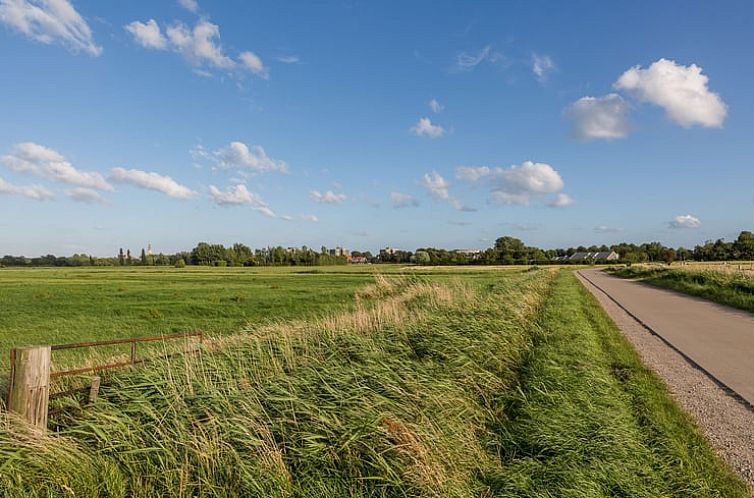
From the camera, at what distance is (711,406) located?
5.88m

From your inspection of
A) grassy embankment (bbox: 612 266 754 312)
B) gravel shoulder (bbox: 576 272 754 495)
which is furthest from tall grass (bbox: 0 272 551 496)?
grassy embankment (bbox: 612 266 754 312)

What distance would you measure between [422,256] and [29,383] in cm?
13879

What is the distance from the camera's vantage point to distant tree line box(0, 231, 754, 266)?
10838cm

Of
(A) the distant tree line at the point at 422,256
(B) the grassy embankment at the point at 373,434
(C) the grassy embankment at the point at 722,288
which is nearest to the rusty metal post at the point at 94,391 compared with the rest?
(B) the grassy embankment at the point at 373,434

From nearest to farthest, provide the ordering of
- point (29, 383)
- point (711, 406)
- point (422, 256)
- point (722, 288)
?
point (29, 383) < point (711, 406) < point (722, 288) < point (422, 256)

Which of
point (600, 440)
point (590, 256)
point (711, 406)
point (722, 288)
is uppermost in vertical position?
point (590, 256)

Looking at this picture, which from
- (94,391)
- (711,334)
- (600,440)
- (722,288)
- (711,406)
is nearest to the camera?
(600,440)

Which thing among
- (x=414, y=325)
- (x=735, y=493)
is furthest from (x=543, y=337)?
(x=735, y=493)

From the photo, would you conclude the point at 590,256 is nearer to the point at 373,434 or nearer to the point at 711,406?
the point at 711,406

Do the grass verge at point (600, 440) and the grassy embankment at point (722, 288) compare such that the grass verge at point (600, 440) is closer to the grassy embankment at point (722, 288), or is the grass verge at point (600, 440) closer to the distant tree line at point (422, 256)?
the grassy embankment at point (722, 288)

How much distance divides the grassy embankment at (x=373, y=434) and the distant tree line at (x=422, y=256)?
122421 millimetres

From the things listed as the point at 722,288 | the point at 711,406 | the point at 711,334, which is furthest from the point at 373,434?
the point at 722,288

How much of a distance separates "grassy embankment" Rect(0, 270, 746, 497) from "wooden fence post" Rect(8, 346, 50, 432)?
199 millimetres

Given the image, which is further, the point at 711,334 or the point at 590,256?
the point at 590,256
